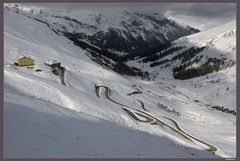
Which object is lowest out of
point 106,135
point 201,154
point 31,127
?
point 201,154

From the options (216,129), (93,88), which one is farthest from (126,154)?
(93,88)

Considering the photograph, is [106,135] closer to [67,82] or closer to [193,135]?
[193,135]

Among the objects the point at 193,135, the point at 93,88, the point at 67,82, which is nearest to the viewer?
the point at 193,135

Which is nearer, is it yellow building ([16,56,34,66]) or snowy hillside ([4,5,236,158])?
snowy hillside ([4,5,236,158])

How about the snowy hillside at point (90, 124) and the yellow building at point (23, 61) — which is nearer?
the snowy hillside at point (90, 124)

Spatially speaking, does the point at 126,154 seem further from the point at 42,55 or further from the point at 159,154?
the point at 42,55

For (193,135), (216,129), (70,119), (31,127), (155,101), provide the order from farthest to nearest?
(155,101) → (216,129) → (193,135) → (70,119) → (31,127)

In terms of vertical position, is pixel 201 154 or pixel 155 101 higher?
pixel 201 154

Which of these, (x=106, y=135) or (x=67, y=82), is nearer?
(x=106, y=135)

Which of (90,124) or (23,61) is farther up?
(23,61)

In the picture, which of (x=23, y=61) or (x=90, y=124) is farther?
(x=23, y=61)
